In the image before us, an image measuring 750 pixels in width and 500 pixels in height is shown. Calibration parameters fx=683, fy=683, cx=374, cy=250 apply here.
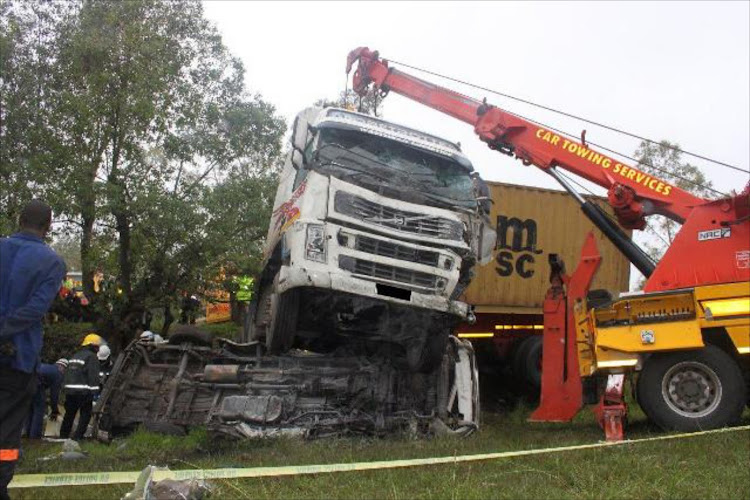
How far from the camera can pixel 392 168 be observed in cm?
705

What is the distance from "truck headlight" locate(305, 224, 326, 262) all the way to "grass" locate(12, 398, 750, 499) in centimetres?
167

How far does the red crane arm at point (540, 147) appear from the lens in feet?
26.0

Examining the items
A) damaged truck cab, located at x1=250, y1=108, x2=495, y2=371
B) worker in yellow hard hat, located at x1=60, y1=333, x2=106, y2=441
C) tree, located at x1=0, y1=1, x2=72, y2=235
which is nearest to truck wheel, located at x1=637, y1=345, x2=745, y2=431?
damaged truck cab, located at x1=250, y1=108, x2=495, y2=371

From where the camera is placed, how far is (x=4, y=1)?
12953 mm

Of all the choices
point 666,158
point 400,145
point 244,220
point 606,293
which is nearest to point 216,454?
point 400,145

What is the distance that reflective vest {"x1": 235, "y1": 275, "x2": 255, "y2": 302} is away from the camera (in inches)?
497

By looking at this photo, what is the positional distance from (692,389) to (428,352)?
260 cm

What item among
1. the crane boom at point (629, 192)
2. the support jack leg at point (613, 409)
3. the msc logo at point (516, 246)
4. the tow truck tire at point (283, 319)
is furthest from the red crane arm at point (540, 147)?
the tow truck tire at point (283, 319)

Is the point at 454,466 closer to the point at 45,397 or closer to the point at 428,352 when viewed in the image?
the point at 428,352

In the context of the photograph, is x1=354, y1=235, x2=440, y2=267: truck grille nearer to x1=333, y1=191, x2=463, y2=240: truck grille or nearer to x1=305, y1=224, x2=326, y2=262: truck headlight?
x1=333, y1=191, x2=463, y2=240: truck grille

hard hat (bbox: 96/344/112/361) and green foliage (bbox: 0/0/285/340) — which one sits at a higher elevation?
green foliage (bbox: 0/0/285/340)

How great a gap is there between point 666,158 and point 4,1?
2501 cm

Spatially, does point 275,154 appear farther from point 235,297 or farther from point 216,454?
point 216,454

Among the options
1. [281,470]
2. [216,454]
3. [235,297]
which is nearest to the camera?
[281,470]
